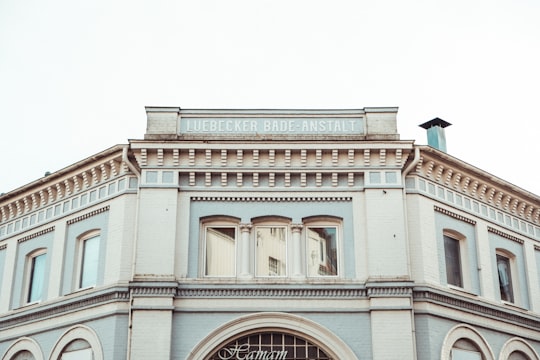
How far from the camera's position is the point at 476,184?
1064 inches

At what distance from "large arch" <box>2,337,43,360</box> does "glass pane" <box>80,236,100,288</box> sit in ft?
8.07

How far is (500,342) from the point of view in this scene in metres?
25.5

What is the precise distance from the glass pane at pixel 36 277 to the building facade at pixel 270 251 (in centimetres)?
11

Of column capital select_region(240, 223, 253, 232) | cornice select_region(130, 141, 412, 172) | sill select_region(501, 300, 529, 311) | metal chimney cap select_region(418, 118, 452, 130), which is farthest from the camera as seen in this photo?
metal chimney cap select_region(418, 118, 452, 130)

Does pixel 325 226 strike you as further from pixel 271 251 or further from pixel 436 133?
pixel 436 133

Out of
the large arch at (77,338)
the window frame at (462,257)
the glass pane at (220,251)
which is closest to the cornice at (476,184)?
the window frame at (462,257)

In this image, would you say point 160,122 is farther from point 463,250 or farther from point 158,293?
point 463,250

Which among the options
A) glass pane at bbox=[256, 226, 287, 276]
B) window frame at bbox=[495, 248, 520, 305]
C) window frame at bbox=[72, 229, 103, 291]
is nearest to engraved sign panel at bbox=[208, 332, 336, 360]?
glass pane at bbox=[256, 226, 287, 276]

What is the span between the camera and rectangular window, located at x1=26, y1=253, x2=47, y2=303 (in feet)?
89.0

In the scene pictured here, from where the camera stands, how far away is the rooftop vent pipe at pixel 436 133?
98.1 ft

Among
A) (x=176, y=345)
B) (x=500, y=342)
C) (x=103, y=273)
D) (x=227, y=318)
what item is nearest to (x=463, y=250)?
(x=500, y=342)

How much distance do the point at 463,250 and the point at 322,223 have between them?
515cm

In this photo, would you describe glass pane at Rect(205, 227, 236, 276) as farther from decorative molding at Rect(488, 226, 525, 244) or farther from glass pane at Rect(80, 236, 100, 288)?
decorative molding at Rect(488, 226, 525, 244)

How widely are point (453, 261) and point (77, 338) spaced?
491 inches
